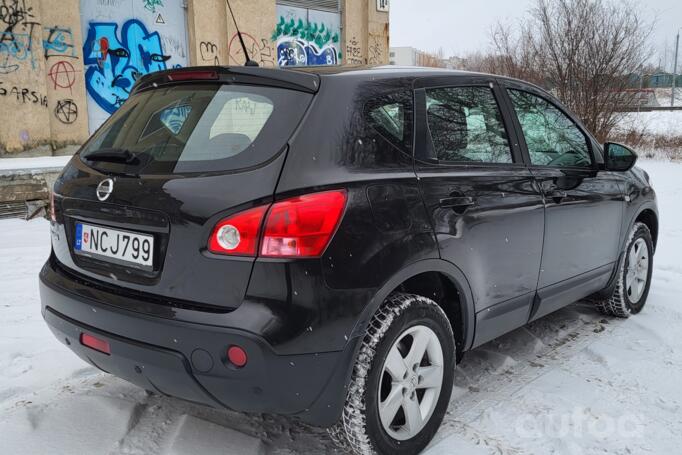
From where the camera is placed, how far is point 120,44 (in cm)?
1046

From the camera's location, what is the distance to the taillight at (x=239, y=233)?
6.53 ft

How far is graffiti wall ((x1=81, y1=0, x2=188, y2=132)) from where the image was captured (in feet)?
33.4

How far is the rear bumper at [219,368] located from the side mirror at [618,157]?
98.9 inches

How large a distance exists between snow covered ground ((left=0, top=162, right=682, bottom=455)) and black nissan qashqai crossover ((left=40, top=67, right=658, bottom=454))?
0.35 meters

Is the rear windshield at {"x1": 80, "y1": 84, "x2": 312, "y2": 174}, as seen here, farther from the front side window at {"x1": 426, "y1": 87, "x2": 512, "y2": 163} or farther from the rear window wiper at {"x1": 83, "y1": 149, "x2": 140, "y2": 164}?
the front side window at {"x1": 426, "y1": 87, "x2": 512, "y2": 163}

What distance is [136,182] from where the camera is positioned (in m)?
2.25

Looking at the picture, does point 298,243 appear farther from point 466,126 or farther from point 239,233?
point 466,126

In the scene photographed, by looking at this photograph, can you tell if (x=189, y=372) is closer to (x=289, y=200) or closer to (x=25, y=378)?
(x=289, y=200)

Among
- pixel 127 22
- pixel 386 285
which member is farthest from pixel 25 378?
pixel 127 22

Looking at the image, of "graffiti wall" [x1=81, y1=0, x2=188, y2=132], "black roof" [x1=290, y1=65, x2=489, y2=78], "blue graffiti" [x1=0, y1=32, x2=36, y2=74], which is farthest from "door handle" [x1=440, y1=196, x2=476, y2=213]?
"graffiti wall" [x1=81, y1=0, x2=188, y2=132]

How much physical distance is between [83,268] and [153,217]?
0.50m

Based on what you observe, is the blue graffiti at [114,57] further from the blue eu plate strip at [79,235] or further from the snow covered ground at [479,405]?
the blue eu plate strip at [79,235]

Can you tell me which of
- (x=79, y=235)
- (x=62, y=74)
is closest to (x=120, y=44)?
(x=62, y=74)

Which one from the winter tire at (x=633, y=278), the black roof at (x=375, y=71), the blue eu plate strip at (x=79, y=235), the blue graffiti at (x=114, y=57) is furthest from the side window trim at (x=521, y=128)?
the blue graffiti at (x=114, y=57)
